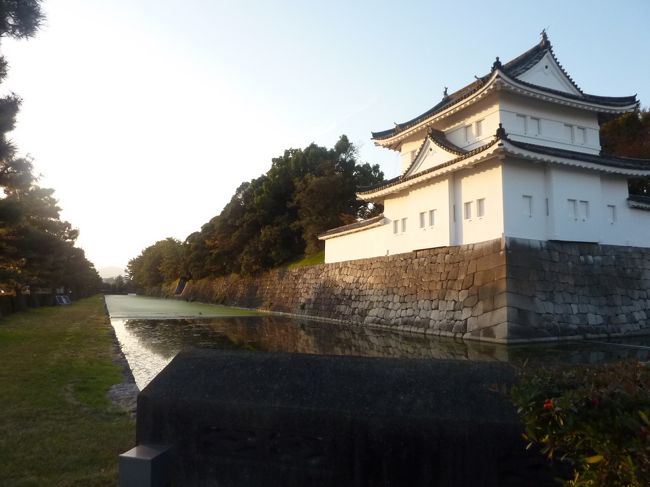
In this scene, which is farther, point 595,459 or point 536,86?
point 536,86

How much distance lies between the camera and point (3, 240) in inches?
682

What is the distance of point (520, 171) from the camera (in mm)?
14305

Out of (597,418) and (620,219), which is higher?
(620,219)

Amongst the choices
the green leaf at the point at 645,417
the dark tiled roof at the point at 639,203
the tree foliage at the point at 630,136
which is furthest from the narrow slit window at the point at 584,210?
the green leaf at the point at 645,417

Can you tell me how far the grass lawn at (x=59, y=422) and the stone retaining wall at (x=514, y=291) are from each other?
380 inches

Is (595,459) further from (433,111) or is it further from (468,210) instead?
(433,111)

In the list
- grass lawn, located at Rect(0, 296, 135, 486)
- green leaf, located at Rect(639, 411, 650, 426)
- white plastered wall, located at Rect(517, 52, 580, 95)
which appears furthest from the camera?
white plastered wall, located at Rect(517, 52, 580, 95)

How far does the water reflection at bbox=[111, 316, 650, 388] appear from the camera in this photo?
927cm

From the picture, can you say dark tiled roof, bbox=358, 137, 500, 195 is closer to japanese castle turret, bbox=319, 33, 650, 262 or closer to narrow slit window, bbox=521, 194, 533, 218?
japanese castle turret, bbox=319, 33, 650, 262

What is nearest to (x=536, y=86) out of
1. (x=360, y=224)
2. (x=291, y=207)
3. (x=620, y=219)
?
(x=620, y=219)

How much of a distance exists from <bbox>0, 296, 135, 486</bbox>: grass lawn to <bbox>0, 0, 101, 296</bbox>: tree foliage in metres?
5.26

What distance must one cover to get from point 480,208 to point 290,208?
64.7ft

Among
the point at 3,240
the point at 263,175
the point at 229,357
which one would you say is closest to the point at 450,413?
the point at 229,357

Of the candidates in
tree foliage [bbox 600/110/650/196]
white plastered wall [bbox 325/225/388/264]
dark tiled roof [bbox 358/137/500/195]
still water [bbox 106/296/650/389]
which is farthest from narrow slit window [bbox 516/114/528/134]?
tree foliage [bbox 600/110/650/196]
